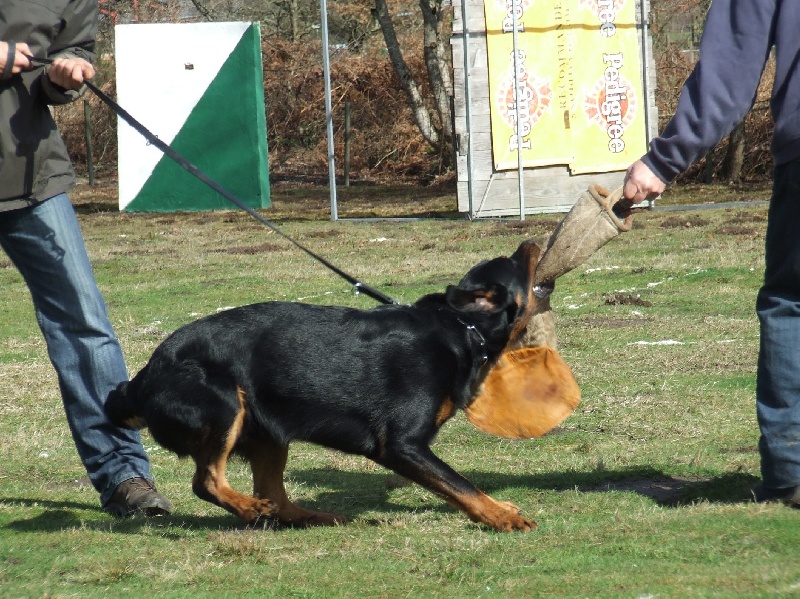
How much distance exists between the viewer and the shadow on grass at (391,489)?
15.0ft

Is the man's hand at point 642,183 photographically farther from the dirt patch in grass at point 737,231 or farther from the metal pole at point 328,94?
the metal pole at point 328,94

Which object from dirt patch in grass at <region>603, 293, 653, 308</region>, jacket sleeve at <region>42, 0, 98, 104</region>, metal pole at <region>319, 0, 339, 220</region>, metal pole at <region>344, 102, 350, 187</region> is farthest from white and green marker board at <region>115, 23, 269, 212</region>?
jacket sleeve at <region>42, 0, 98, 104</region>

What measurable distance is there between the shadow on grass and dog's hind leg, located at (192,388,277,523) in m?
0.20

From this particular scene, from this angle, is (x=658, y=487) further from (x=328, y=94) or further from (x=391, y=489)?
(x=328, y=94)

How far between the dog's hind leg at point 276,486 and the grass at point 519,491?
0.14m

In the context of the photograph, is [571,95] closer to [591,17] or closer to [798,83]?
[591,17]

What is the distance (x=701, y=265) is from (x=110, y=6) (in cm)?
2393

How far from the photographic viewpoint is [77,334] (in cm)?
481

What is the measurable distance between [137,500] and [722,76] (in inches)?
116

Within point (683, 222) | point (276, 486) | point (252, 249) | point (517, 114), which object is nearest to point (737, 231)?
Answer: point (683, 222)

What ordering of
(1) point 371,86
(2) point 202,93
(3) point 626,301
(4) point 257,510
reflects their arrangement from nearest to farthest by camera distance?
(4) point 257,510, (3) point 626,301, (2) point 202,93, (1) point 371,86

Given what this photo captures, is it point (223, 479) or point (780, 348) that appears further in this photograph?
point (223, 479)

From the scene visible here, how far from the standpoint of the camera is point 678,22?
24.1m

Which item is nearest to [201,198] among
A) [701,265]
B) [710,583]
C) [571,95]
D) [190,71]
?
[190,71]
